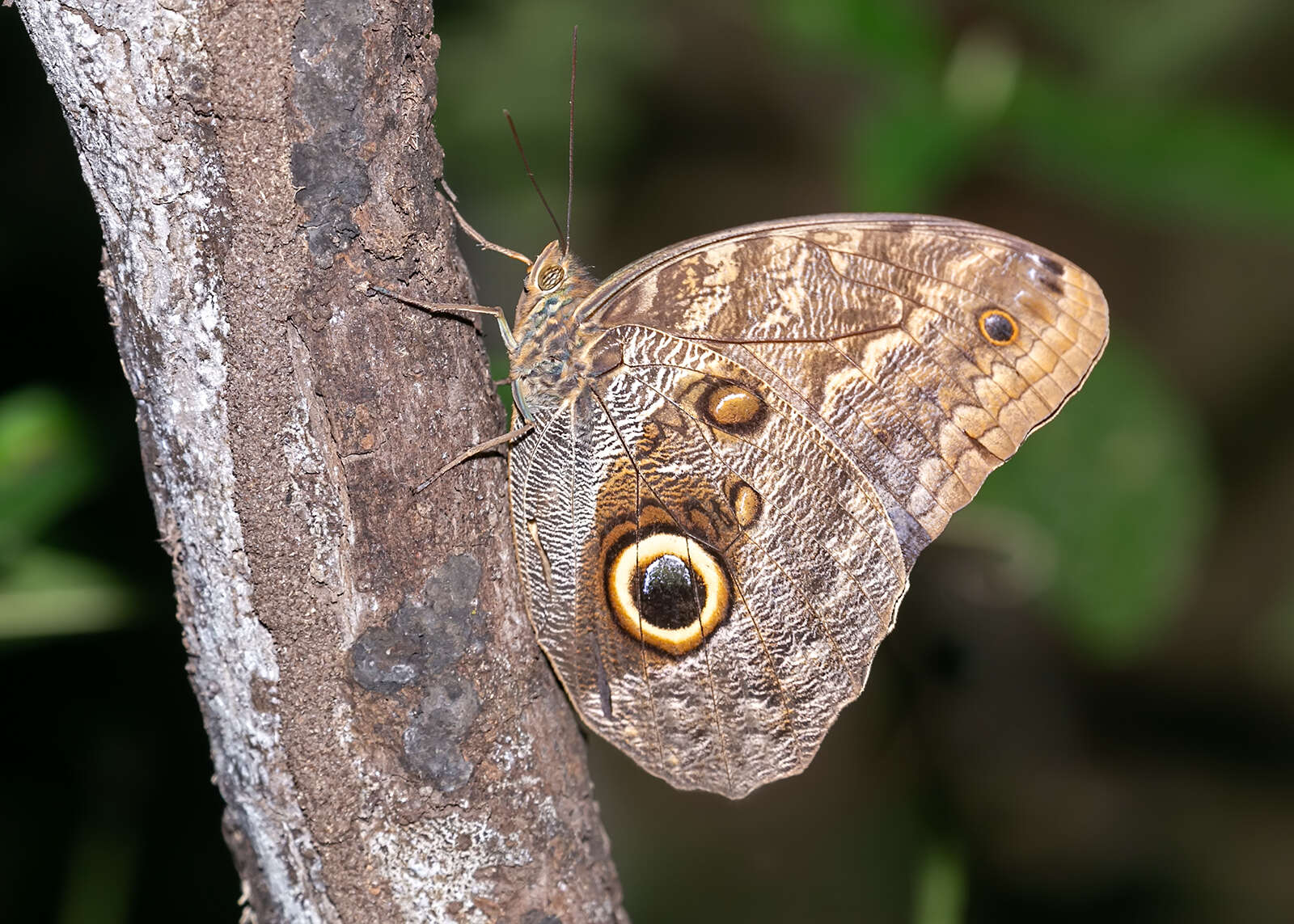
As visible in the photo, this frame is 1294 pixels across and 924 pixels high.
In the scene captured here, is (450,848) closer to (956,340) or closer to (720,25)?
(956,340)

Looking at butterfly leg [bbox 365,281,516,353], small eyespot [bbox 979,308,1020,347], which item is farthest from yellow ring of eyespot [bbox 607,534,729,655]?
small eyespot [bbox 979,308,1020,347]

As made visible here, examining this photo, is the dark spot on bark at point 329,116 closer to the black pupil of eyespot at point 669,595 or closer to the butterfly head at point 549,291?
the butterfly head at point 549,291

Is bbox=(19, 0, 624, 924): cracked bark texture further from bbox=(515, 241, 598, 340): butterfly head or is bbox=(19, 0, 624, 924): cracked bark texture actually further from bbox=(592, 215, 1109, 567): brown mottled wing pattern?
bbox=(592, 215, 1109, 567): brown mottled wing pattern

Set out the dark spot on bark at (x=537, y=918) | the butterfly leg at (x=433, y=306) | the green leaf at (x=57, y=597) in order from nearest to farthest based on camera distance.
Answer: the butterfly leg at (x=433, y=306) → the dark spot on bark at (x=537, y=918) → the green leaf at (x=57, y=597)

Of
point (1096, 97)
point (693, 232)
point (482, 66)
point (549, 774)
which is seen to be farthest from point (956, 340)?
point (693, 232)

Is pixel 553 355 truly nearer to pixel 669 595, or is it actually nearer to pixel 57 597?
pixel 669 595

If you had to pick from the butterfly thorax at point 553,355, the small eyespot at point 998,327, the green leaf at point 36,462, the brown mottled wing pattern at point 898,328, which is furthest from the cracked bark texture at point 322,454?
the small eyespot at point 998,327
